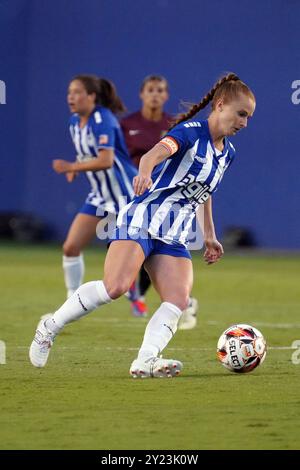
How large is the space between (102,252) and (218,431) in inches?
636

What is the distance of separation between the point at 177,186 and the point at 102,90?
431 centimetres

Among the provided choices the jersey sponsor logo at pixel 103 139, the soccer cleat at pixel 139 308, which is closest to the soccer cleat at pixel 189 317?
the soccer cleat at pixel 139 308

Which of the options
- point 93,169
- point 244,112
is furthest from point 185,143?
point 93,169

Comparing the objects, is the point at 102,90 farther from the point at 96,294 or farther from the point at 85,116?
the point at 96,294

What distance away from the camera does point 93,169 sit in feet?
34.9

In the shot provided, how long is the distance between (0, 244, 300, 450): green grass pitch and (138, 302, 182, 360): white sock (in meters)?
0.18

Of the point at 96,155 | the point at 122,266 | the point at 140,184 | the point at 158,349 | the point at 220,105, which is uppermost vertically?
the point at 96,155

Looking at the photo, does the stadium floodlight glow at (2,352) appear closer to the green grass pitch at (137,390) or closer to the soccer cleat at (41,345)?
the green grass pitch at (137,390)

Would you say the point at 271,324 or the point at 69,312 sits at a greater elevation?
the point at 271,324

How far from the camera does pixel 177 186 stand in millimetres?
6848

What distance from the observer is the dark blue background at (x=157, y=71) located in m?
21.3

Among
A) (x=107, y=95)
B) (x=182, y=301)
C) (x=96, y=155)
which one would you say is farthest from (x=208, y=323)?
(x=182, y=301)

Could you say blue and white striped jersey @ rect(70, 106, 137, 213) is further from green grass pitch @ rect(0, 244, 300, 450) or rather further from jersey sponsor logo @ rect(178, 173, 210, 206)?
jersey sponsor logo @ rect(178, 173, 210, 206)

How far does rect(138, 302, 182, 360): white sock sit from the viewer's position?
22.3ft
